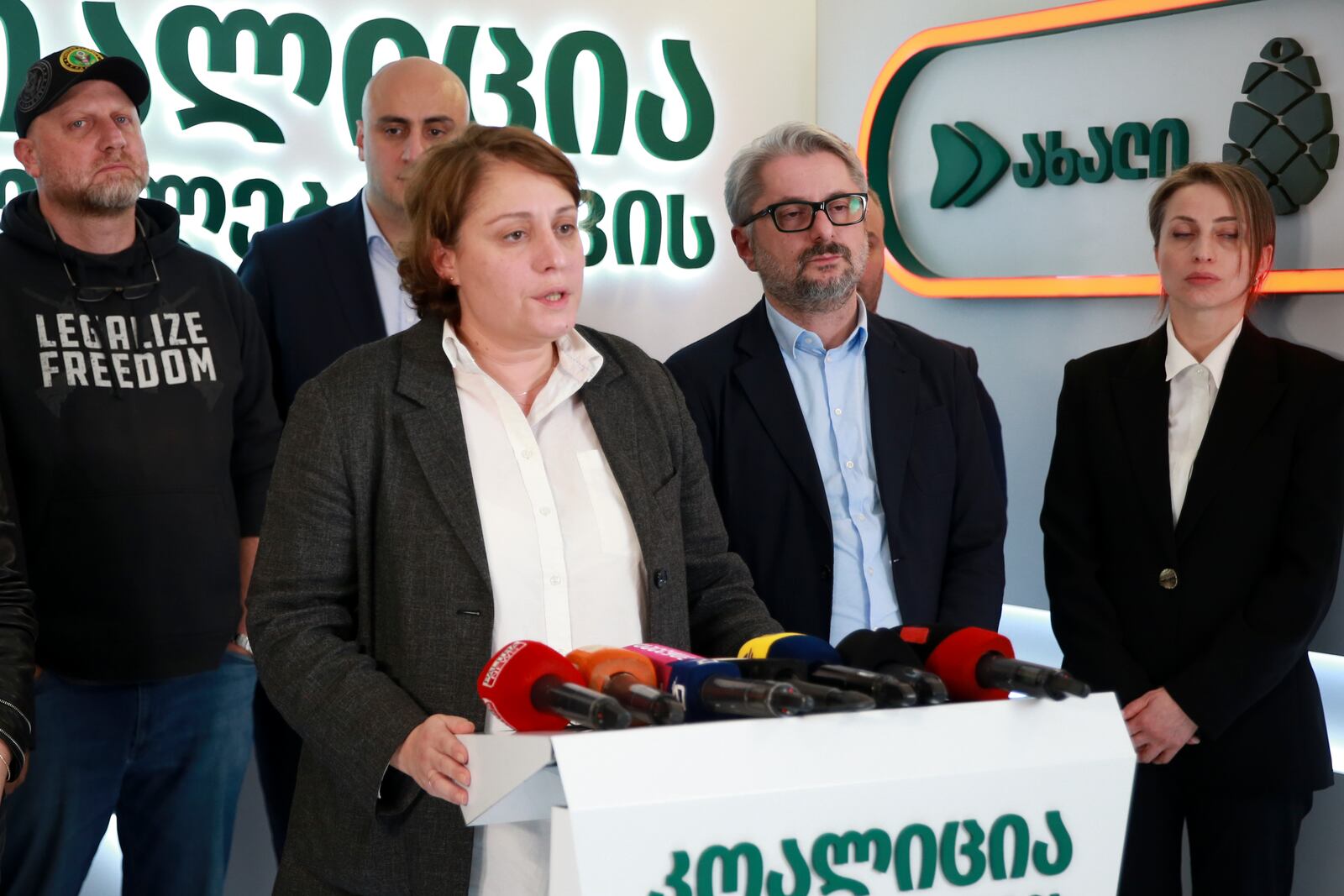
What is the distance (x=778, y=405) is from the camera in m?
2.98

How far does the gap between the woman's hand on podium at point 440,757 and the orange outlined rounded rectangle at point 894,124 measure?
9.56 ft

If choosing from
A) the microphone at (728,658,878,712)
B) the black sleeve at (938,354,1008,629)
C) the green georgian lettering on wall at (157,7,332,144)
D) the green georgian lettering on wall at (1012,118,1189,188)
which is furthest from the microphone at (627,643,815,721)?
the green georgian lettering on wall at (157,7,332,144)

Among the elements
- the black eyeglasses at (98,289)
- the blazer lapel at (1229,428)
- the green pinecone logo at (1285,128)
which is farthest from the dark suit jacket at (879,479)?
the green pinecone logo at (1285,128)

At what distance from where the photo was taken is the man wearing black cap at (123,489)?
9.61 ft

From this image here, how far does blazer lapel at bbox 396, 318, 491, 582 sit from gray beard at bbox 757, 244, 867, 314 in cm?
102

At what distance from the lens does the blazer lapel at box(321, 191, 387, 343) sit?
345 cm

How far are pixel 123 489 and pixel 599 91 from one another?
2734mm

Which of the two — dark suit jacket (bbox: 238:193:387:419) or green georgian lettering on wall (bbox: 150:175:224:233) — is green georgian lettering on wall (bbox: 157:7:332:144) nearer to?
green georgian lettering on wall (bbox: 150:175:224:233)

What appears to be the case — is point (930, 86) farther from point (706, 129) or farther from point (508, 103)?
point (508, 103)

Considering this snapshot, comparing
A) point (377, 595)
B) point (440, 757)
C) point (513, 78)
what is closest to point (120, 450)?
point (377, 595)

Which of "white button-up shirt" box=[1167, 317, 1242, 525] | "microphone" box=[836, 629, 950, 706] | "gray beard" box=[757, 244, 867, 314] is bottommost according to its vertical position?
"microphone" box=[836, 629, 950, 706]

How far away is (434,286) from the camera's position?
2.27m

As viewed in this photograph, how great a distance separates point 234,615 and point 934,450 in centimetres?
155

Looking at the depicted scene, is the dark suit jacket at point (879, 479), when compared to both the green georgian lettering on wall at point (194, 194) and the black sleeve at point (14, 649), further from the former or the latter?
the green georgian lettering on wall at point (194, 194)
